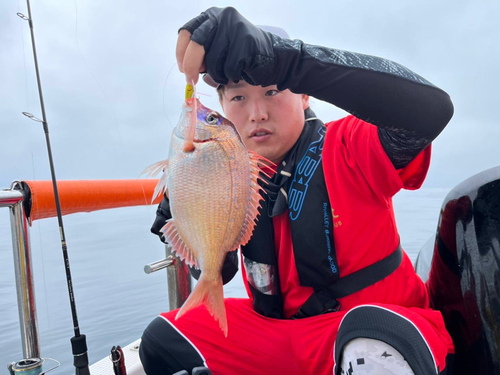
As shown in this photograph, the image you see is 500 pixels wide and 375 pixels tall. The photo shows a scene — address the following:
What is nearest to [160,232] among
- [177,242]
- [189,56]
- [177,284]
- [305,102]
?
[177,242]

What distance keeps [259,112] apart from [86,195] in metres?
0.93

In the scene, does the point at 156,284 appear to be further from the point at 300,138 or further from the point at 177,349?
the point at 300,138

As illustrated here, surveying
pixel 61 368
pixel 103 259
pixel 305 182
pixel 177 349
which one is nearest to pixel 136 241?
pixel 103 259

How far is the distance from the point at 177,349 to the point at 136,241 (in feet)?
13.2

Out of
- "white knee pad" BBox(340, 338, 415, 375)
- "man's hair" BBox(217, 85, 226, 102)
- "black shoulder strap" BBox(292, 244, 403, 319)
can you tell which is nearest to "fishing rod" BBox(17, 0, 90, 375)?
"man's hair" BBox(217, 85, 226, 102)

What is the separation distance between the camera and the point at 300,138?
1.86 metres

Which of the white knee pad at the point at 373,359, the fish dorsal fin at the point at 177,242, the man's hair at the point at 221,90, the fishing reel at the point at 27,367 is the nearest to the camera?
the white knee pad at the point at 373,359

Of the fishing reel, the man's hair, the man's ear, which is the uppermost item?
the man's hair

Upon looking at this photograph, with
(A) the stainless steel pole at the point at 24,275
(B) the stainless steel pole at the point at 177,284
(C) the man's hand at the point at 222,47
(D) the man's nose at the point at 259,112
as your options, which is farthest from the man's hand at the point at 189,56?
(B) the stainless steel pole at the point at 177,284

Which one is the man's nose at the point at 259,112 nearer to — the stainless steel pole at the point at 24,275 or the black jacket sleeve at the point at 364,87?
the black jacket sleeve at the point at 364,87

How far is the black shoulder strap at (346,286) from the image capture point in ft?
5.22

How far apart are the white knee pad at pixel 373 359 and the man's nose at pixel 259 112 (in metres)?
1.04

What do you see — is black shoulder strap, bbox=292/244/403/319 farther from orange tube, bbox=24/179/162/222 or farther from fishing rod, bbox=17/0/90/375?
orange tube, bbox=24/179/162/222

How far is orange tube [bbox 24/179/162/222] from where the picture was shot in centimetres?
165
